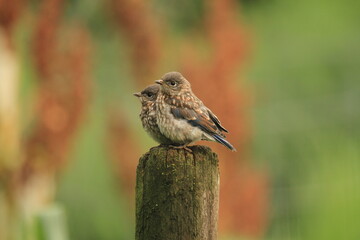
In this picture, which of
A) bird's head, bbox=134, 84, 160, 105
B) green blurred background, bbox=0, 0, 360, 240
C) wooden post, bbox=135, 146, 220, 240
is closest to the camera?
wooden post, bbox=135, 146, 220, 240

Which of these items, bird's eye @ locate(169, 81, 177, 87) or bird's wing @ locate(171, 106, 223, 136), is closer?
bird's wing @ locate(171, 106, 223, 136)

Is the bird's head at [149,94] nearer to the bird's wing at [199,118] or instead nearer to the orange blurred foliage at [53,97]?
the bird's wing at [199,118]

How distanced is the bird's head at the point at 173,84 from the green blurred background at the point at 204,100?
53.0 inches

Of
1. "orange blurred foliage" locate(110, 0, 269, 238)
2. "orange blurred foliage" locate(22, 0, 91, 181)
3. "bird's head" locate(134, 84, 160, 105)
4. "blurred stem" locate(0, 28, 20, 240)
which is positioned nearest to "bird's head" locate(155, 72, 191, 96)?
"bird's head" locate(134, 84, 160, 105)

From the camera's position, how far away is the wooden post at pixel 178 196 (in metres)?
4.46

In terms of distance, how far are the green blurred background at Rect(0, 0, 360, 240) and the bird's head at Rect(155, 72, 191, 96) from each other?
135cm

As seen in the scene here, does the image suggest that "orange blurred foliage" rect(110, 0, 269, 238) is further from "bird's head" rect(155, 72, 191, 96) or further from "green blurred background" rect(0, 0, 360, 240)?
"bird's head" rect(155, 72, 191, 96)

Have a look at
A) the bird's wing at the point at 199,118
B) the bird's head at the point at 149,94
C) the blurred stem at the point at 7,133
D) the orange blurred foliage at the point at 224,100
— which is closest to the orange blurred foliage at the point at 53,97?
the blurred stem at the point at 7,133

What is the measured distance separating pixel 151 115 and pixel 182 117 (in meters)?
0.41

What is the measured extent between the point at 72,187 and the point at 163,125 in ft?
23.8

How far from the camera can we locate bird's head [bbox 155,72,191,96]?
5.94 meters

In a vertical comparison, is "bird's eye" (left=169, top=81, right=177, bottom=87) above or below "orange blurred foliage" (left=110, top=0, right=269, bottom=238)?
below

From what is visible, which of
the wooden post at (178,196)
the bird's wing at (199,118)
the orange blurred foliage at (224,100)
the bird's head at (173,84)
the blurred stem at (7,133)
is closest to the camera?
the wooden post at (178,196)

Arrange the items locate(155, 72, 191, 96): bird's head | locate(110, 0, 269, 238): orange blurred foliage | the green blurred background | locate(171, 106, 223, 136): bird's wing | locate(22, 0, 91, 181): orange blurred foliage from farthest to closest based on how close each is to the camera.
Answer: locate(110, 0, 269, 238): orange blurred foliage < the green blurred background < locate(22, 0, 91, 181): orange blurred foliage < locate(155, 72, 191, 96): bird's head < locate(171, 106, 223, 136): bird's wing
